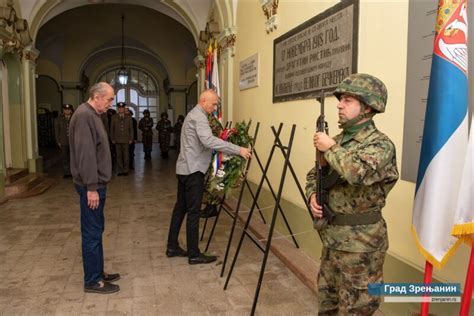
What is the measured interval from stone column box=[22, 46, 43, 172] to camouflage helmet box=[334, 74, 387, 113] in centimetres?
762

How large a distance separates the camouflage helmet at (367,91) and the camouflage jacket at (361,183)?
11cm

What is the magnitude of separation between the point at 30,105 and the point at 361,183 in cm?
791

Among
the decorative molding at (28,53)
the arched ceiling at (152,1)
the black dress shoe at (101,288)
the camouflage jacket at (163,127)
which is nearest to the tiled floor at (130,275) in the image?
the black dress shoe at (101,288)

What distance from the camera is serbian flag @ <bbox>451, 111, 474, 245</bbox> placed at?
1.58 m

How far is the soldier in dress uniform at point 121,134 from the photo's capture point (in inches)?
333

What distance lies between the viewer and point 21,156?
24.7 feet

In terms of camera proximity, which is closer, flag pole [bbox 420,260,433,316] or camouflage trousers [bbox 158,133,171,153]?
flag pole [bbox 420,260,433,316]

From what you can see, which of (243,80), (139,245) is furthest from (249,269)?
(243,80)

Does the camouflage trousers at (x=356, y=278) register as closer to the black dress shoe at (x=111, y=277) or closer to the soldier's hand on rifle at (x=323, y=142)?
the soldier's hand on rifle at (x=323, y=142)

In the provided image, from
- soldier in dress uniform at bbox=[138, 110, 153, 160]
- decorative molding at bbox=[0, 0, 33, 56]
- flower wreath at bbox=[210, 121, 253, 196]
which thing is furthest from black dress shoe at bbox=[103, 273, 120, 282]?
soldier in dress uniform at bbox=[138, 110, 153, 160]

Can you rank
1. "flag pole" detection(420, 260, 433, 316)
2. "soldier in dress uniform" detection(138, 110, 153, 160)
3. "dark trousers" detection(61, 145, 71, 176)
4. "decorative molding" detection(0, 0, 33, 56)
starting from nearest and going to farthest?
"flag pole" detection(420, 260, 433, 316)
"decorative molding" detection(0, 0, 33, 56)
"dark trousers" detection(61, 145, 71, 176)
"soldier in dress uniform" detection(138, 110, 153, 160)

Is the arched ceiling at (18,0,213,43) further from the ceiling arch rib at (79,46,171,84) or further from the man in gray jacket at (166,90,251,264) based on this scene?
the ceiling arch rib at (79,46,171,84)

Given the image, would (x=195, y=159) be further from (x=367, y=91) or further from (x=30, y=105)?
(x=30, y=105)

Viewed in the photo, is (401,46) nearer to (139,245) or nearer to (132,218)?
(139,245)
